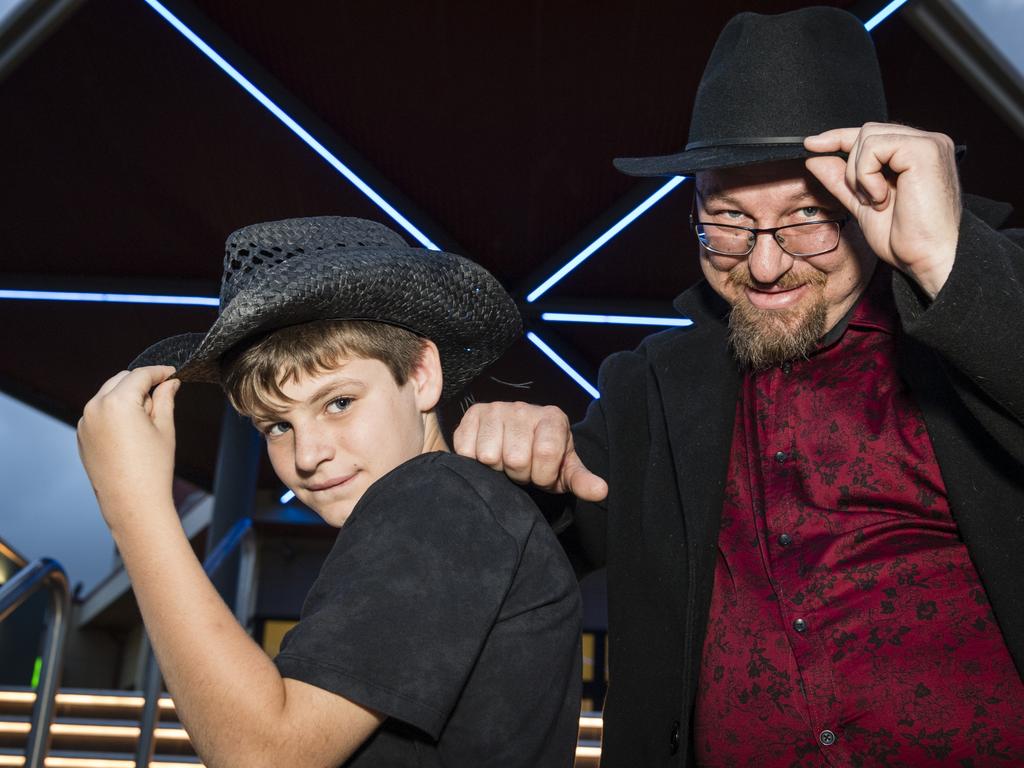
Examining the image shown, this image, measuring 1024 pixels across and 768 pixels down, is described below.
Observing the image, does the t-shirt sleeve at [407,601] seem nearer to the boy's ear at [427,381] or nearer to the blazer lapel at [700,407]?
the boy's ear at [427,381]

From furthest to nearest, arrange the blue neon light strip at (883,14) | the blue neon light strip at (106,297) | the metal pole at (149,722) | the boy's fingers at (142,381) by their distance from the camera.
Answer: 1. the blue neon light strip at (106,297)
2. the metal pole at (149,722)
3. the blue neon light strip at (883,14)
4. the boy's fingers at (142,381)

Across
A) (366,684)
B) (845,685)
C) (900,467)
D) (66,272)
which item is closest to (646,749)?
(845,685)

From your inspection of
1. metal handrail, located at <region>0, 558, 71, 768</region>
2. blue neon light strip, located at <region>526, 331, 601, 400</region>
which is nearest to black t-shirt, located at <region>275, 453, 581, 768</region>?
metal handrail, located at <region>0, 558, 71, 768</region>

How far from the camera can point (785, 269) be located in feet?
7.43

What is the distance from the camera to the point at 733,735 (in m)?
2.04

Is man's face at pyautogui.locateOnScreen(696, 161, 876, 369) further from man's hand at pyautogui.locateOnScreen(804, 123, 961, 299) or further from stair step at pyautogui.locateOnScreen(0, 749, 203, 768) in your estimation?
stair step at pyautogui.locateOnScreen(0, 749, 203, 768)

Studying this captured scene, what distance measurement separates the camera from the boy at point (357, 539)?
1.34 m

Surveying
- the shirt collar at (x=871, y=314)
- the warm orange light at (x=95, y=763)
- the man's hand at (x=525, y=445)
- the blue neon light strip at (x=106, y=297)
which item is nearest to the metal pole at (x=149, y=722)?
the warm orange light at (x=95, y=763)

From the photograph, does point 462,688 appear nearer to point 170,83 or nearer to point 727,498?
point 727,498

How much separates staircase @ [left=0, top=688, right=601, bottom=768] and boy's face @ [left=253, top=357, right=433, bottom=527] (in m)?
3.53

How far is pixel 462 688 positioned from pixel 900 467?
3.37ft

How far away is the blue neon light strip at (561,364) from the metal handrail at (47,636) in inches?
141

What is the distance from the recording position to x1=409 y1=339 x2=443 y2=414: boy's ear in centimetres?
188

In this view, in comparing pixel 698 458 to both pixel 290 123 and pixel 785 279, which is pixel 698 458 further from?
pixel 290 123
